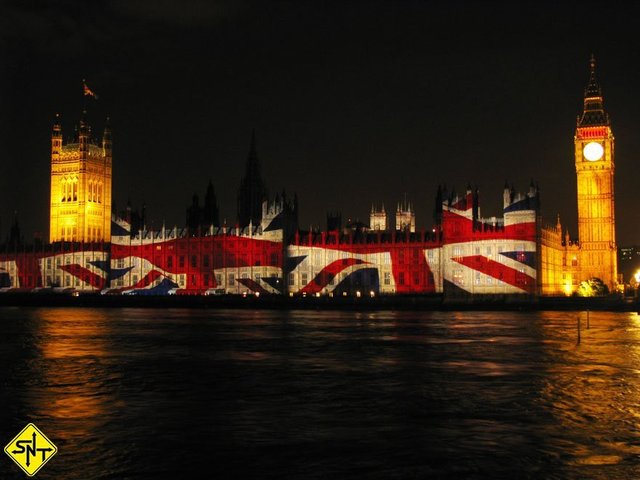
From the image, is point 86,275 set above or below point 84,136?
below

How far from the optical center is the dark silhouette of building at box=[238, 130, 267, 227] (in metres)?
154

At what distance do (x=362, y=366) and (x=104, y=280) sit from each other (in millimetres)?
102366

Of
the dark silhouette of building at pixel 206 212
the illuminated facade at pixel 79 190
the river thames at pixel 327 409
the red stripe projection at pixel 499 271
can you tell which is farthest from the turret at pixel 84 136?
Result: the river thames at pixel 327 409

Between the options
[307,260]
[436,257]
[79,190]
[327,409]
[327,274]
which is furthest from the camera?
[79,190]

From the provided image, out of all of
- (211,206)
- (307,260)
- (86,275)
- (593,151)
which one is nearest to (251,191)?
(211,206)

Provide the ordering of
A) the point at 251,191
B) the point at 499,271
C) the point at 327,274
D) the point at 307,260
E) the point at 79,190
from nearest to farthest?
the point at 499,271 < the point at 327,274 < the point at 307,260 < the point at 79,190 < the point at 251,191

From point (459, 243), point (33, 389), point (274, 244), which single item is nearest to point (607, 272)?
point (459, 243)

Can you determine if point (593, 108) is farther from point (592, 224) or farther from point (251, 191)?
point (251, 191)

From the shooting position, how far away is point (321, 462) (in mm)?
14297

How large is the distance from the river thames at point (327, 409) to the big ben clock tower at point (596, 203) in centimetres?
A: 7776

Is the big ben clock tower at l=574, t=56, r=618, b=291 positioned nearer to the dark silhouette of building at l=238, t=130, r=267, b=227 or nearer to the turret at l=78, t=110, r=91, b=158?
the dark silhouette of building at l=238, t=130, r=267, b=227

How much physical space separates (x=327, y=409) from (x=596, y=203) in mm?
101081

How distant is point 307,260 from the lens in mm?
111875

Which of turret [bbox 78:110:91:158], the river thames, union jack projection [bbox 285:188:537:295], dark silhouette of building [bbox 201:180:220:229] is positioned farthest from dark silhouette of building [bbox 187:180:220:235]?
the river thames
